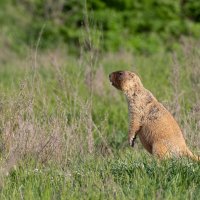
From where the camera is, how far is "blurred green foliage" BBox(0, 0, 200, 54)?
61.4 feet

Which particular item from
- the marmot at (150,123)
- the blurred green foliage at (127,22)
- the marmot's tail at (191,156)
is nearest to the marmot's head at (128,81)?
the marmot at (150,123)

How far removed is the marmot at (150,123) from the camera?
25.2 ft

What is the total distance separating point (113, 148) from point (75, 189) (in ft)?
8.82

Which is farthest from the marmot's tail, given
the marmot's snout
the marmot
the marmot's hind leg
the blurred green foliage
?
the blurred green foliage

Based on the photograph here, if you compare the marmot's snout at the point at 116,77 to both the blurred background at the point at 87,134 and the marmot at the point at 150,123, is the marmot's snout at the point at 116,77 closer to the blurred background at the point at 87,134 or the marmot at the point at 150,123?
the marmot at the point at 150,123

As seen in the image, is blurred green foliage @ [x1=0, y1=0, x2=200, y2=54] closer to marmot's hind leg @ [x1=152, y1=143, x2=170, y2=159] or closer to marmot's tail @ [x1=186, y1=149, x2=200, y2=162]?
marmot's hind leg @ [x1=152, y1=143, x2=170, y2=159]

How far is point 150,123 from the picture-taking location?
26.3ft

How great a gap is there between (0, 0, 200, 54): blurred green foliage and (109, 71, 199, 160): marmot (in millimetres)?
9766

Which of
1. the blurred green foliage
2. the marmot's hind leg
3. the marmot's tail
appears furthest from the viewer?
the blurred green foliage

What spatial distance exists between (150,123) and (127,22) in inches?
446

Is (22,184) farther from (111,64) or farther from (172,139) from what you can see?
(111,64)

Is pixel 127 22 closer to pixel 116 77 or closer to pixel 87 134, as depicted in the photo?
pixel 116 77

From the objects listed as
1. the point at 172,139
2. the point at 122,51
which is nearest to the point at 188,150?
the point at 172,139

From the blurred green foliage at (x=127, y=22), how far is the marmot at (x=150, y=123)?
9766mm
